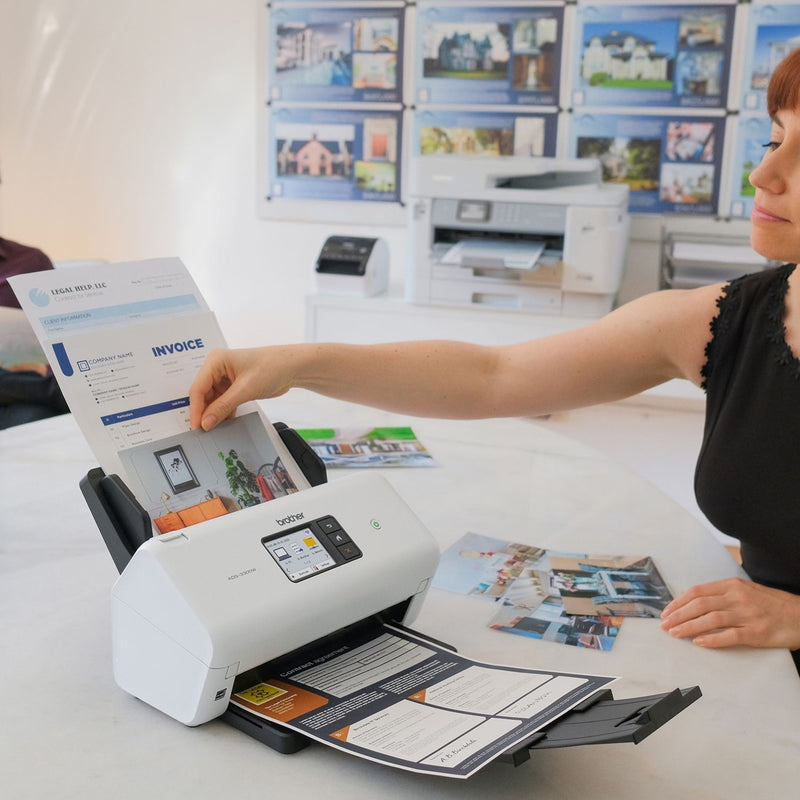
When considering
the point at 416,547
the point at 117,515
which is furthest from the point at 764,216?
the point at 117,515

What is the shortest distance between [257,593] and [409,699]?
155mm

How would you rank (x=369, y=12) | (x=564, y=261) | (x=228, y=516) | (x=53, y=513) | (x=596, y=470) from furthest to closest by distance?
(x=369, y=12) < (x=564, y=261) < (x=596, y=470) < (x=53, y=513) < (x=228, y=516)

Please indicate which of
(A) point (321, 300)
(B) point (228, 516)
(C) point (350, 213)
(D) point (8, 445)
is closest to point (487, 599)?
(B) point (228, 516)

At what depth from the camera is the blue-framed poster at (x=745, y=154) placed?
10.5 feet

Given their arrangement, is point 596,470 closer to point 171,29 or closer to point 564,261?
point 564,261

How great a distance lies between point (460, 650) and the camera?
3.20 feet

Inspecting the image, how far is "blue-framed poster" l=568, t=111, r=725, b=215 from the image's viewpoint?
3271 mm

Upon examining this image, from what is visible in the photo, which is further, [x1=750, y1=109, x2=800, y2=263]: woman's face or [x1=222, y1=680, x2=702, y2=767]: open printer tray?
[x1=750, y1=109, x2=800, y2=263]: woman's face

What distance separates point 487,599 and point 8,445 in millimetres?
918

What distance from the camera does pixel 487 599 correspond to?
1090 millimetres

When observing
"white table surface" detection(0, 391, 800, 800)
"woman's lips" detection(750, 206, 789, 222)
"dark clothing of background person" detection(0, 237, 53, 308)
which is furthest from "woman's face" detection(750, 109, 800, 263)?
"dark clothing of background person" detection(0, 237, 53, 308)

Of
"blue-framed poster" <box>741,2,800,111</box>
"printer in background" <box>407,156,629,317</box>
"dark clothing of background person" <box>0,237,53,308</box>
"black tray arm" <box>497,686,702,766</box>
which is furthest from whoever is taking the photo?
"blue-framed poster" <box>741,2,800,111</box>

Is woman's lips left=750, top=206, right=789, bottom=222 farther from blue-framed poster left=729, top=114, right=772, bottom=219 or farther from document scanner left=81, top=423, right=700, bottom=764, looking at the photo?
blue-framed poster left=729, top=114, right=772, bottom=219

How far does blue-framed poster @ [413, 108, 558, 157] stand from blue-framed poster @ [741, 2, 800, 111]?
631 mm
